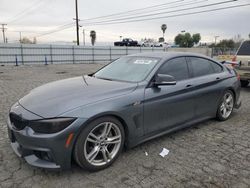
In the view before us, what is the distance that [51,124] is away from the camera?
8.27 ft

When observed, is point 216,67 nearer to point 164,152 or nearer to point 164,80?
point 164,80

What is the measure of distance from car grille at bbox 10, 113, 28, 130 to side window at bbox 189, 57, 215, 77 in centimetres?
291

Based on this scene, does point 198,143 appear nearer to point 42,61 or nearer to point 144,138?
point 144,138

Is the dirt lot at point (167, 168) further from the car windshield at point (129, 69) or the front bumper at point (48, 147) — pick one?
the car windshield at point (129, 69)

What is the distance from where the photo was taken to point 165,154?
11.0 feet

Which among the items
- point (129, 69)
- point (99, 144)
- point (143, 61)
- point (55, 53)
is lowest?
point (99, 144)

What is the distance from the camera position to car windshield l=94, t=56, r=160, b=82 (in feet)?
11.6

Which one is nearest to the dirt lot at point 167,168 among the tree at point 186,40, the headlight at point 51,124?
the headlight at point 51,124

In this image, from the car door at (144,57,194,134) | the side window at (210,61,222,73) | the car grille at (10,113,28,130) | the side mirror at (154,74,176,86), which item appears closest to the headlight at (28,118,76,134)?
the car grille at (10,113,28,130)

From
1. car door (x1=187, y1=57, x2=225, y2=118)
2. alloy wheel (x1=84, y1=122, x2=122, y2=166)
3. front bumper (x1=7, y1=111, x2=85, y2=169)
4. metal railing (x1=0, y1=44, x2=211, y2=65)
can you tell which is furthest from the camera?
metal railing (x1=0, y1=44, x2=211, y2=65)

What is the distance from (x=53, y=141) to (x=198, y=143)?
2.37 m

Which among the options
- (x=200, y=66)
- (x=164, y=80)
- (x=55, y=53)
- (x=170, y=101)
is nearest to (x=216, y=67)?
(x=200, y=66)

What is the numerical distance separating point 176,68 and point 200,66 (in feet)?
2.38

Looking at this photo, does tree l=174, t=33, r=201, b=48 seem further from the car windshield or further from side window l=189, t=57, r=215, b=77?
the car windshield
